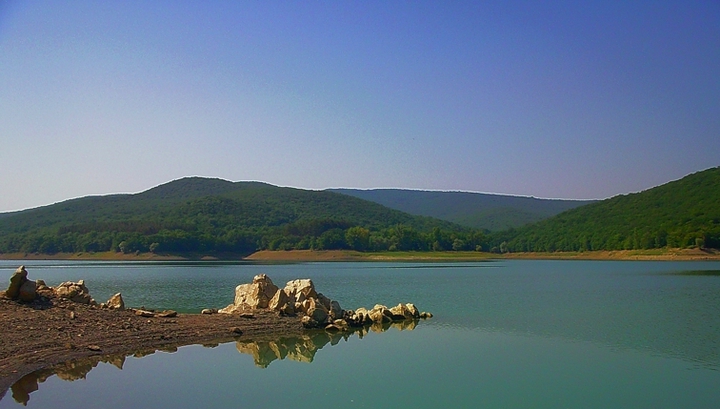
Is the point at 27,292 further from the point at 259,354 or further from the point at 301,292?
the point at 301,292

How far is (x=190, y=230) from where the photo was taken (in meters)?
136

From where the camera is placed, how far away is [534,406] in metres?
13.1

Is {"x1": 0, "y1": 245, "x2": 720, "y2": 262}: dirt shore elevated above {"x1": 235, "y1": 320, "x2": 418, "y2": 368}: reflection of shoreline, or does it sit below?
above

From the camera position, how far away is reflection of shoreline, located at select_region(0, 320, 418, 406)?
47.4ft

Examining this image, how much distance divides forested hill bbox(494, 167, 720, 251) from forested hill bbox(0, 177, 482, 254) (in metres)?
18.7

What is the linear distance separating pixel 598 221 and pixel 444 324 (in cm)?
11156

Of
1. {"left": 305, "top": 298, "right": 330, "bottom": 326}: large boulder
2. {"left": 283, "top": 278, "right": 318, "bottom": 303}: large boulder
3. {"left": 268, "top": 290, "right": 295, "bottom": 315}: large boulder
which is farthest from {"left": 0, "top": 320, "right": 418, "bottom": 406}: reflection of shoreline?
{"left": 283, "top": 278, "right": 318, "bottom": 303}: large boulder

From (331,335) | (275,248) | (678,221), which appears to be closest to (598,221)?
(678,221)

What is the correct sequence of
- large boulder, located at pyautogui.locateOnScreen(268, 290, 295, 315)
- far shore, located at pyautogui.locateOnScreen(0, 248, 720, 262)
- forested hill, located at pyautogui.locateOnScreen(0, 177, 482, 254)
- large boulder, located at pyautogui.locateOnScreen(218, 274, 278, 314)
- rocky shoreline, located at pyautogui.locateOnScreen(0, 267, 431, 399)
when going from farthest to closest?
forested hill, located at pyautogui.locateOnScreen(0, 177, 482, 254) → far shore, located at pyautogui.locateOnScreen(0, 248, 720, 262) → large boulder, located at pyautogui.locateOnScreen(218, 274, 278, 314) → large boulder, located at pyautogui.locateOnScreen(268, 290, 295, 315) → rocky shoreline, located at pyautogui.locateOnScreen(0, 267, 431, 399)

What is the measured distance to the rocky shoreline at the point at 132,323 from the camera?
17.0 m

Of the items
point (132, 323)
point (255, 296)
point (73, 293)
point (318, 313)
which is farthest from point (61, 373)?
point (255, 296)

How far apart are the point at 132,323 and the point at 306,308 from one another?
7.19 meters

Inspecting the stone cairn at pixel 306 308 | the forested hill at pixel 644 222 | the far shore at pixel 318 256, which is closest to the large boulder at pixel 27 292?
the stone cairn at pixel 306 308

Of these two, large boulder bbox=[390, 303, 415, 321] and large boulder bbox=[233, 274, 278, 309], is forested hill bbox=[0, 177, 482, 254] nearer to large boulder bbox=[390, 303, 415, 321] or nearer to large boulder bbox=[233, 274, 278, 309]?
large boulder bbox=[233, 274, 278, 309]
